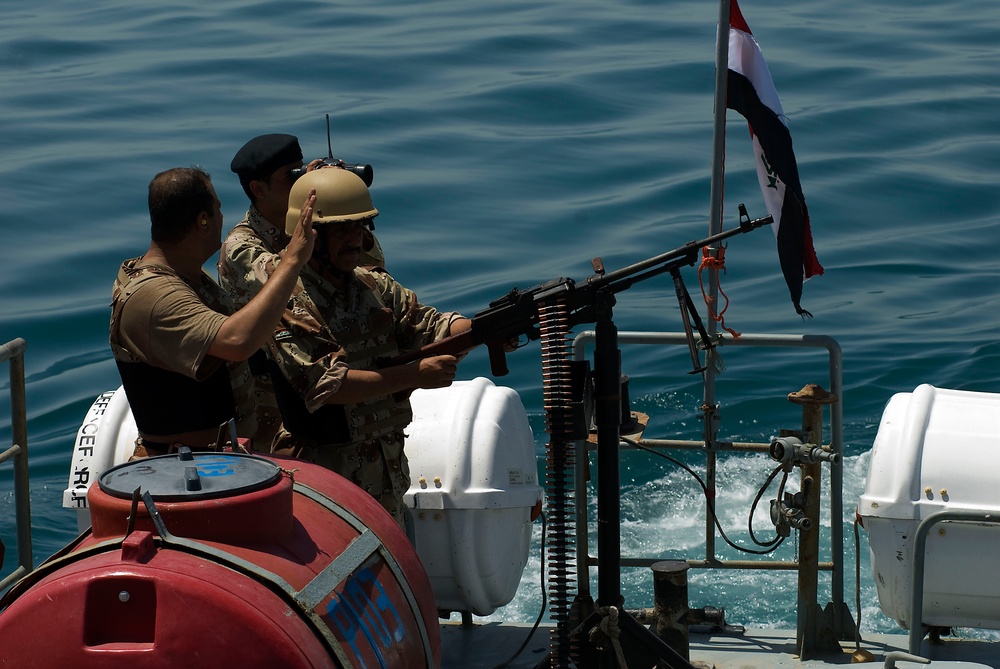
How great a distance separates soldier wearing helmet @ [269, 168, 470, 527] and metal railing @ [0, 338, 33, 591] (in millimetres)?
978

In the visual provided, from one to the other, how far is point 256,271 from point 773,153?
2232 millimetres

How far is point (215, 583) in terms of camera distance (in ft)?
10.6

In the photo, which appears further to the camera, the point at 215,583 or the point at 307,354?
the point at 307,354

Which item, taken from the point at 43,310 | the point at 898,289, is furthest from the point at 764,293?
the point at 43,310

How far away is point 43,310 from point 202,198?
9847mm

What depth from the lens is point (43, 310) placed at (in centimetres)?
1347

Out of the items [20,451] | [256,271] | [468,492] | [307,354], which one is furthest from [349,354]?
[20,451]

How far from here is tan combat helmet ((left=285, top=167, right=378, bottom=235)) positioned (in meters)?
4.34

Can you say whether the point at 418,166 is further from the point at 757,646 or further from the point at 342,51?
the point at 757,646

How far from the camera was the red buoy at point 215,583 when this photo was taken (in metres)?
3.18

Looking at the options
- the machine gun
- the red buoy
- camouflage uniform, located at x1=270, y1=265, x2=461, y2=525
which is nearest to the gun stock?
the machine gun

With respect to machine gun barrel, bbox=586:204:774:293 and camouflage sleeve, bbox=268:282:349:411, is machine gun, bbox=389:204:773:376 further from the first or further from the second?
camouflage sleeve, bbox=268:282:349:411

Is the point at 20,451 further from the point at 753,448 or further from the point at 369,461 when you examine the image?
the point at 753,448

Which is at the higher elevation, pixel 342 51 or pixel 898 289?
pixel 342 51
